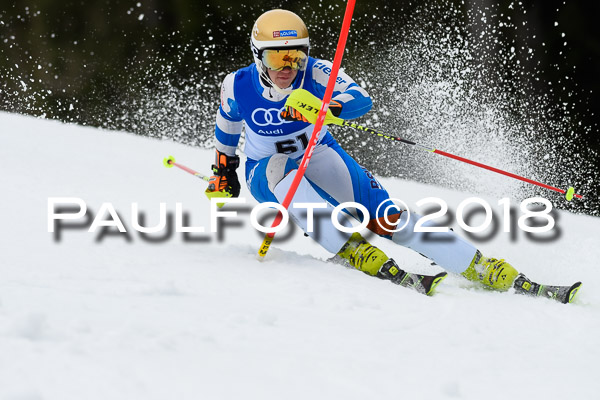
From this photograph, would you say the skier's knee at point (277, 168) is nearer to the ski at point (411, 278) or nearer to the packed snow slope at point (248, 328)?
the packed snow slope at point (248, 328)

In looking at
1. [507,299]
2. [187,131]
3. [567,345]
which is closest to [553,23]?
[187,131]

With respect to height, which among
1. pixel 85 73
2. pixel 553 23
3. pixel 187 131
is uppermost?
pixel 553 23

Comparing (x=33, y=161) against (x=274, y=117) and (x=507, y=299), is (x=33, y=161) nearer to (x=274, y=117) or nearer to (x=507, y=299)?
(x=274, y=117)

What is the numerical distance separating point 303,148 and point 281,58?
0.45 m

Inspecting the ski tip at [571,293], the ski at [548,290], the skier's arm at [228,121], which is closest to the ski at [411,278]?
the ski at [548,290]

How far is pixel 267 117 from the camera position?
8.96 feet

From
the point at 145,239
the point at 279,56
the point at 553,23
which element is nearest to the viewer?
the point at 279,56

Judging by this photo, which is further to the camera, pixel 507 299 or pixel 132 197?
pixel 132 197

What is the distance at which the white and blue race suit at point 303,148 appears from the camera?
2.65 m

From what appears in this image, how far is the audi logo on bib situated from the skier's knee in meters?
0.16

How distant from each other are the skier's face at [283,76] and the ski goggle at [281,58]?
17 millimetres

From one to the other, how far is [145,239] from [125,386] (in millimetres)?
1672

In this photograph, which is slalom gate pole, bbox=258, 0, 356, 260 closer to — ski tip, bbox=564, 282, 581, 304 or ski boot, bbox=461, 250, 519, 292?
ski boot, bbox=461, 250, 519, 292

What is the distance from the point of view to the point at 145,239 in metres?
2.76
